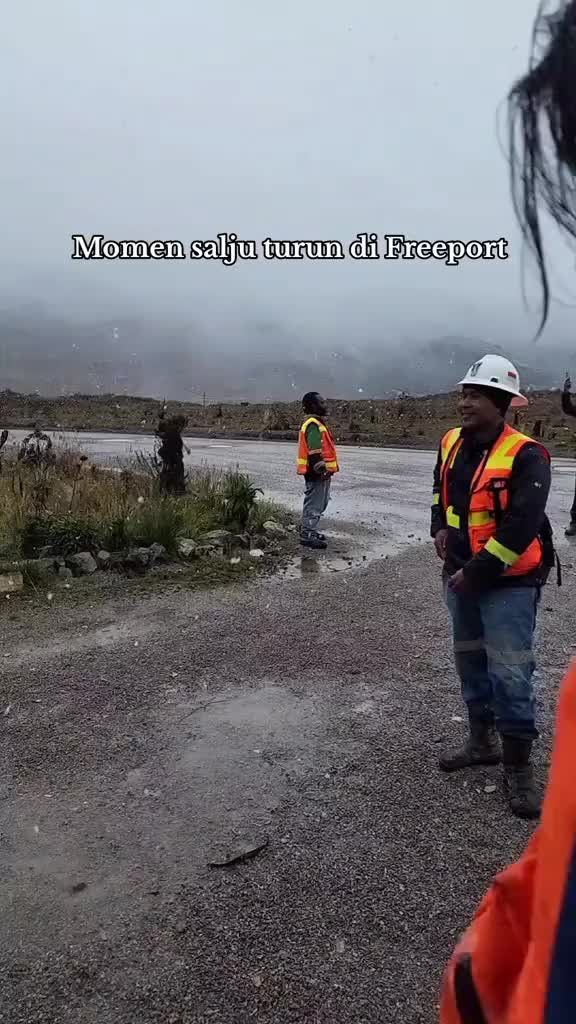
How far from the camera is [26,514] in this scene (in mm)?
8156

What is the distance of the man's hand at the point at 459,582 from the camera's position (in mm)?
3332

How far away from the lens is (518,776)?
3389 mm

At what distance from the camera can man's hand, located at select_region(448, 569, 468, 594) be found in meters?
3.33

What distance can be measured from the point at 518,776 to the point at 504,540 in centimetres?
114

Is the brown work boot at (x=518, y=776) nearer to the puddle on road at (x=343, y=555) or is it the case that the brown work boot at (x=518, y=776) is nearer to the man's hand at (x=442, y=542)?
the man's hand at (x=442, y=542)

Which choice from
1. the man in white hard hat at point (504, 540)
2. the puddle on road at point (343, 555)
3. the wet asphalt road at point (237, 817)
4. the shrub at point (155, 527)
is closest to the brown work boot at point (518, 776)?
the man in white hard hat at point (504, 540)

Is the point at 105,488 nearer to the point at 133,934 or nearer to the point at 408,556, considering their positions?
the point at 408,556

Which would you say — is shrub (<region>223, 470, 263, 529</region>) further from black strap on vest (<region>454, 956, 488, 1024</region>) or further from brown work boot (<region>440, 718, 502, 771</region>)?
black strap on vest (<region>454, 956, 488, 1024</region>)

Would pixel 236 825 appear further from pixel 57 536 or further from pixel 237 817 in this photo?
pixel 57 536

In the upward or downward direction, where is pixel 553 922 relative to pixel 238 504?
upward

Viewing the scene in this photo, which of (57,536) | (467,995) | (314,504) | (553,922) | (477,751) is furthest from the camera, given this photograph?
(314,504)

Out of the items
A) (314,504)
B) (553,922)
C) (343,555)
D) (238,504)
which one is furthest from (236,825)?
(238,504)

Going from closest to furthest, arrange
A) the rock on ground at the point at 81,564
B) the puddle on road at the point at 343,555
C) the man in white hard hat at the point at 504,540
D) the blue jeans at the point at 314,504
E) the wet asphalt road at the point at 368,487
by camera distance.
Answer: the man in white hard hat at the point at 504,540 → the rock on ground at the point at 81,564 → the puddle on road at the point at 343,555 → the blue jeans at the point at 314,504 → the wet asphalt road at the point at 368,487

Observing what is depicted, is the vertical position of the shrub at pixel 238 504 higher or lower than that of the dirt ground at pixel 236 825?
higher
